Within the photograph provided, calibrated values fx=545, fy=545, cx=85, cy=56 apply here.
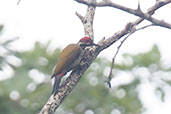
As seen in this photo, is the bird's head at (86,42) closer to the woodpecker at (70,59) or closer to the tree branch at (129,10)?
the woodpecker at (70,59)

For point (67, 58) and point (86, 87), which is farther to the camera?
point (86, 87)

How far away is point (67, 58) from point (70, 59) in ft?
0.12

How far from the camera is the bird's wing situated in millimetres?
4859

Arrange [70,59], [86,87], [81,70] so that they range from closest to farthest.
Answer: [81,70] → [70,59] → [86,87]

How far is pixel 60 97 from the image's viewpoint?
14.6ft

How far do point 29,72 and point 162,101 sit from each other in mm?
2109

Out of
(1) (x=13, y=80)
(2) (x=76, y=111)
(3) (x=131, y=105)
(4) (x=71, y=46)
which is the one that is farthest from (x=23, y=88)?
(4) (x=71, y=46)

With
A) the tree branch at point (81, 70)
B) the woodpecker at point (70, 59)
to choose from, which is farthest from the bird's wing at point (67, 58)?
the tree branch at point (81, 70)

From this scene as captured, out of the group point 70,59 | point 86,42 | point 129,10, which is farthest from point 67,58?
point 129,10

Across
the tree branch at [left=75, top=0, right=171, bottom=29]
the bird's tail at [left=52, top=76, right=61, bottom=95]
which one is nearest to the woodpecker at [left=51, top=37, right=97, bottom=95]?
the bird's tail at [left=52, top=76, right=61, bottom=95]

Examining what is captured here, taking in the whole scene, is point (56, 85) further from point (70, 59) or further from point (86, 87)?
point (86, 87)

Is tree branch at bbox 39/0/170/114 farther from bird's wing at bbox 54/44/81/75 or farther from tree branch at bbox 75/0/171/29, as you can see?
tree branch at bbox 75/0/171/29

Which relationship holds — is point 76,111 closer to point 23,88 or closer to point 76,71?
point 23,88

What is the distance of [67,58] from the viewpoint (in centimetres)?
493
